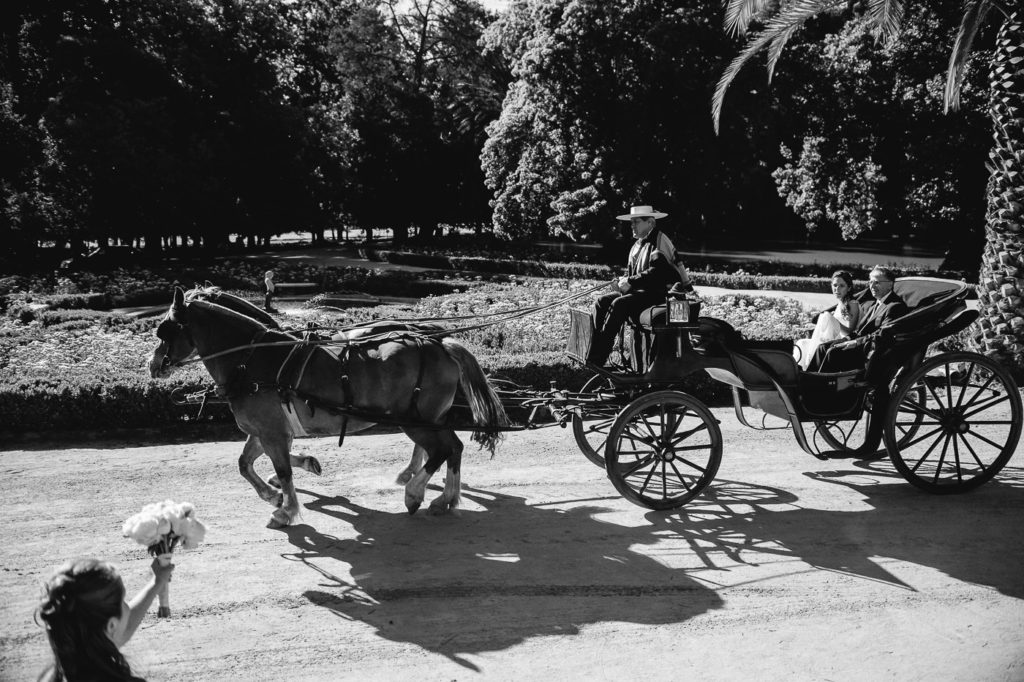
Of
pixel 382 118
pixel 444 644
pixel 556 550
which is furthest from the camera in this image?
pixel 382 118

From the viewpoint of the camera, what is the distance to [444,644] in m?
5.27

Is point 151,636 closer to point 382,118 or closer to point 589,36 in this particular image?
point 589,36

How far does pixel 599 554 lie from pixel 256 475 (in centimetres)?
314

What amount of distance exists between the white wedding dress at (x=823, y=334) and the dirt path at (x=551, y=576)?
4.06 feet

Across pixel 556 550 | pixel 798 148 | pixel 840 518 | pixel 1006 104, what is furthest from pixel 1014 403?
pixel 798 148

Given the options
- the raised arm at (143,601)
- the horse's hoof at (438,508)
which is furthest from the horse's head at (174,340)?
the raised arm at (143,601)

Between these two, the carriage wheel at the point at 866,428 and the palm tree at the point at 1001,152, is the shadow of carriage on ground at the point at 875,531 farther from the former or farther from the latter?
the palm tree at the point at 1001,152

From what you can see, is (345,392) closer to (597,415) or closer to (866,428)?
(597,415)

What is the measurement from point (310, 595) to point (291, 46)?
35395mm

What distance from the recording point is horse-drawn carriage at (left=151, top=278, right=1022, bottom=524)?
7160 mm

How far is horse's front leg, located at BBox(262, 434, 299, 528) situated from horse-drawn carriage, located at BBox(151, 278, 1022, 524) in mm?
17

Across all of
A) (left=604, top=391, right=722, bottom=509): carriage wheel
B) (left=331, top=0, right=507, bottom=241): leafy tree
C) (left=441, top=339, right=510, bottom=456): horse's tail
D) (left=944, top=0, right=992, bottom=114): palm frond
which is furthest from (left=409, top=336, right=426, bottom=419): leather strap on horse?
(left=331, top=0, right=507, bottom=241): leafy tree

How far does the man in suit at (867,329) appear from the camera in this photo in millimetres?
7977

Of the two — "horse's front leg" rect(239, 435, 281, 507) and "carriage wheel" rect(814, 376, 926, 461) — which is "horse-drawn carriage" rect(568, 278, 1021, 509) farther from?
"horse's front leg" rect(239, 435, 281, 507)
